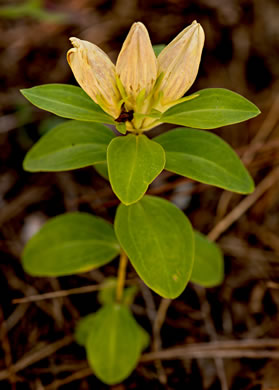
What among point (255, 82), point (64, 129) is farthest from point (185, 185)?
point (64, 129)

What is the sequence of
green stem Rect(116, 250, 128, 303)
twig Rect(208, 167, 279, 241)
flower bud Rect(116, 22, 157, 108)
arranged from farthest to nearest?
twig Rect(208, 167, 279, 241), green stem Rect(116, 250, 128, 303), flower bud Rect(116, 22, 157, 108)

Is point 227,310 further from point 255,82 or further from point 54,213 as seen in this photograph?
point 255,82

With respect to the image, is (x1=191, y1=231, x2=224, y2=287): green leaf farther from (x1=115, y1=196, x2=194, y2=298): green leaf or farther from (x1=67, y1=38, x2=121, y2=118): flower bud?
(x1=67, y1=38, x2=121, y2=118): flower bud

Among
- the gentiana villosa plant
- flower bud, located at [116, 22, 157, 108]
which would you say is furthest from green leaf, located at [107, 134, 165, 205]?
flower bud, located at [116, 22, 157, 108]

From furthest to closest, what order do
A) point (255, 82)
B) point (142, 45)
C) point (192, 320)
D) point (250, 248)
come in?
point (255, 82) < point (250, 248) < point (192, 320) < point (142, 45)

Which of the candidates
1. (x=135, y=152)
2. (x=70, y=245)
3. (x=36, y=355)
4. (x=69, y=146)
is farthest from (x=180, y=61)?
(x=36, y=355)

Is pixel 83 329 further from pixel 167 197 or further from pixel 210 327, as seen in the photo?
pixel 167 197

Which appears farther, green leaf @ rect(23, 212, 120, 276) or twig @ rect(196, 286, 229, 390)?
twig @ rect(196, 286, 229, 390)
